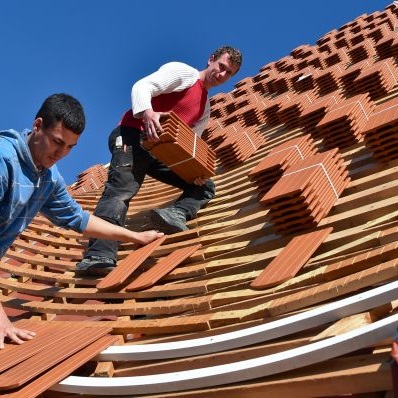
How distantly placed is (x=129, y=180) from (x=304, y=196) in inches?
66.8

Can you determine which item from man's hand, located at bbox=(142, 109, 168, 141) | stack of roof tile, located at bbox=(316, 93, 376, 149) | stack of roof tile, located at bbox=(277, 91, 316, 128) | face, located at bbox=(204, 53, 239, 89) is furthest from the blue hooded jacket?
stack of roof tile, located at bbox=(277, 91, 316, 128)

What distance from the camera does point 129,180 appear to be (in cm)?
443

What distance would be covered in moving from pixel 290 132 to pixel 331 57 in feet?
10.1

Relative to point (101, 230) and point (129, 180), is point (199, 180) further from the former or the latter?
point (101, 230)

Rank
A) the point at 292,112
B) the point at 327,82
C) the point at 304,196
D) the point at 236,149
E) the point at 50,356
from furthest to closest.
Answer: the point at 327,82 → the point at 292,112 → the point at 236,149 → the point at 304,196 → the point at 50,356

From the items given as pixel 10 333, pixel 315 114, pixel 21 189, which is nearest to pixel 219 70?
pixel 315 114

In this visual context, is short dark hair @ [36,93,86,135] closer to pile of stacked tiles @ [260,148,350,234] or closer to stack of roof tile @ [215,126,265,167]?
pile of stacked tiles @ [260,148,350,234]

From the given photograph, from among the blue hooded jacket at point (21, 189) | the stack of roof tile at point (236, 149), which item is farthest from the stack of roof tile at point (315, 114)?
the blue hooded jacket at point (21, 189)

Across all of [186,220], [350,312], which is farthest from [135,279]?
[350,312]

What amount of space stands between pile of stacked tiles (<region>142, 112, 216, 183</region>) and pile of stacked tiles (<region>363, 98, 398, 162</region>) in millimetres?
1289

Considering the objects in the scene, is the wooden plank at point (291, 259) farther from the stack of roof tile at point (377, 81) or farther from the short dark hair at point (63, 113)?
the stack of roof tile at point (377, 81)

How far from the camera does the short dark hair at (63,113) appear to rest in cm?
270

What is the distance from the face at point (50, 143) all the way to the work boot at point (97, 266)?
1.23 metres

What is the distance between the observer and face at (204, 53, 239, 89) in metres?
4.42
